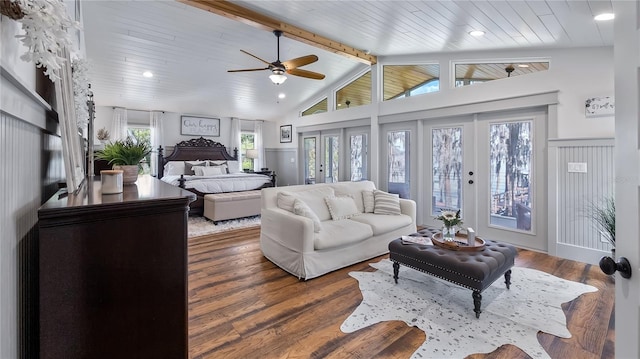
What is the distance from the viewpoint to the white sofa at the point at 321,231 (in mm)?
2998

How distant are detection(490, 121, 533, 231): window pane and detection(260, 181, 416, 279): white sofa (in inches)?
53.7

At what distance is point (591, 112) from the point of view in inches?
136

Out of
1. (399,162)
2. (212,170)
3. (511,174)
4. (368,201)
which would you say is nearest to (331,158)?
(399,162)

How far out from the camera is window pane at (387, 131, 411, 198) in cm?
560

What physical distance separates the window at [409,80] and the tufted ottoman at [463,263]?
3.30 m

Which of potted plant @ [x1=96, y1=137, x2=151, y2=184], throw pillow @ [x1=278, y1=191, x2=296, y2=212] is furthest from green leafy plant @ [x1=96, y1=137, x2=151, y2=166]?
throw pillow @ [x1=278, y1=191, x2=296, y2=212]

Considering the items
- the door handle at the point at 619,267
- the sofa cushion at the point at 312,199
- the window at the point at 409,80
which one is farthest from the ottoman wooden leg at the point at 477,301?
the window at the point at 409,80

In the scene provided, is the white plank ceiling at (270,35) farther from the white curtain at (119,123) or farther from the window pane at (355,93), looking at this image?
the window pane at (355,93)

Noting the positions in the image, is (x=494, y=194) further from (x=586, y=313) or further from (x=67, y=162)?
(x=67, y=162)

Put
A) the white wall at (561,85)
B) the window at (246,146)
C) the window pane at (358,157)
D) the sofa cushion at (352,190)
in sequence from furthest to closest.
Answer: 1. the window at (246,146)
2. the window pane at (358,157)
3. the sofa cushion at (352,190)
4. the white wall at (561,85)

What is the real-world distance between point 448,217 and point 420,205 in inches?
102

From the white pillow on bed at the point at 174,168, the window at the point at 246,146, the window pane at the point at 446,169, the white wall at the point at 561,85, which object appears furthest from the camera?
the window at the point at 246,146

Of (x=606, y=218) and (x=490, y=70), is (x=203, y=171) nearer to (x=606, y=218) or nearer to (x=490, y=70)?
(x=490, y=70)

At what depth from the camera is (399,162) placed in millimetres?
5738
